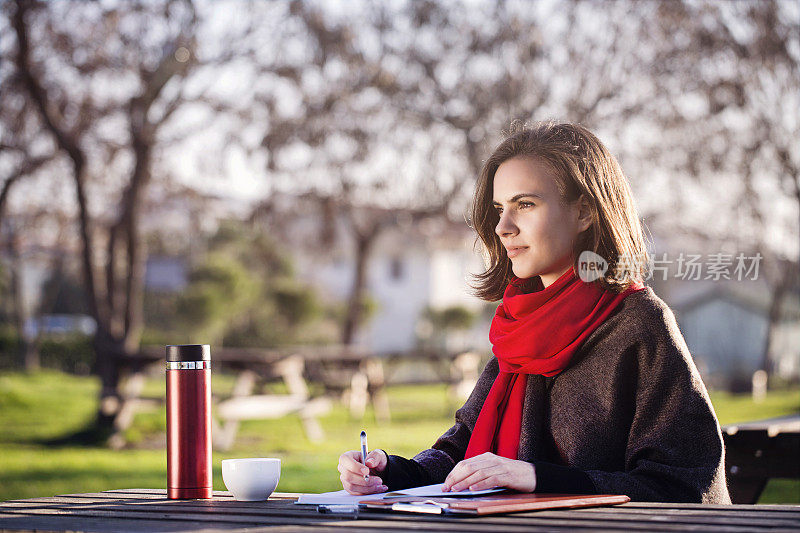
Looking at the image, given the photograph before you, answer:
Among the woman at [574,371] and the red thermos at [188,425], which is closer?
the woman at [574,371]

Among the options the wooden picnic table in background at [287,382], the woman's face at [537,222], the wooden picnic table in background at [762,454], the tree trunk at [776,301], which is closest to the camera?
the woman's face at [537,222]

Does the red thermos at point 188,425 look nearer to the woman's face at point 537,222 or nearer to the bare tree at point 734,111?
the woman's face at point 537,222

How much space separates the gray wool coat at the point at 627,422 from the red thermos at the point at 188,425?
0.42 metres

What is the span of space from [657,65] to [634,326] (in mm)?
10822

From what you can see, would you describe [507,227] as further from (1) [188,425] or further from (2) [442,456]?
(1) [188,425]

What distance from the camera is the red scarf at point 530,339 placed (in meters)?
2.32

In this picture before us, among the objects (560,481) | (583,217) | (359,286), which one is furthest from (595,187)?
(359,286)

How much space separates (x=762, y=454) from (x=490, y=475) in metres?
2.24

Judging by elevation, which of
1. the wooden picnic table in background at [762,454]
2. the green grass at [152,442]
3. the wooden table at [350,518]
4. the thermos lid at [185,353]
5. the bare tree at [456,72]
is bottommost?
the green grass at [152,442]

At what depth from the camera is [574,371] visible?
234 centimetres

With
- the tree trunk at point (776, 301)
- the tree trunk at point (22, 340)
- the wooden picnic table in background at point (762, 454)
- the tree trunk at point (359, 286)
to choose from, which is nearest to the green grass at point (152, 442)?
the tree trunk at point (359, 286)

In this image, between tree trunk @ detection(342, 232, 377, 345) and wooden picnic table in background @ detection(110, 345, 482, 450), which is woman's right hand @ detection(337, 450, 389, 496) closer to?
wooden picnic table in background @ detection(110, 345, 482, 450)

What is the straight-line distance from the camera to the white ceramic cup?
221cm

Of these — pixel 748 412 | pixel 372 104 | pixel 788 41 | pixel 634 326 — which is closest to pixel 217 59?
pixel 372 104
